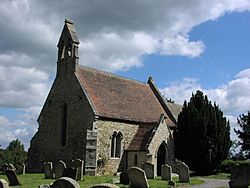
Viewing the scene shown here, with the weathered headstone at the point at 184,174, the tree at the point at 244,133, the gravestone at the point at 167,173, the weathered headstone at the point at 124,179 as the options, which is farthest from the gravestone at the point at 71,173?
the tree at the point at 244,133

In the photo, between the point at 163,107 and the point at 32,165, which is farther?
the point at 163,107

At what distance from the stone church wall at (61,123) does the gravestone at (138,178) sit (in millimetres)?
13477

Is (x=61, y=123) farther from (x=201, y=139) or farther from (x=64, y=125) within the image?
(x=201, y=139)

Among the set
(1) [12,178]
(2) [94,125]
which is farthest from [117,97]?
(1) [12,178]

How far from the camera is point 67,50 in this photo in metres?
37.6

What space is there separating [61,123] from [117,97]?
624 centimetres

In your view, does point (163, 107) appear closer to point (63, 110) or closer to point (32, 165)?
point (63, 110)

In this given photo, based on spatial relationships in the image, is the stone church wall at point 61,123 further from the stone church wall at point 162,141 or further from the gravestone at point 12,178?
the gravestone at point 12,178

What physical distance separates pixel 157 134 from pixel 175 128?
6.08 metres

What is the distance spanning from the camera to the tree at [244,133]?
49.8 m

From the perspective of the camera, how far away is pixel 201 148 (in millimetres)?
37562

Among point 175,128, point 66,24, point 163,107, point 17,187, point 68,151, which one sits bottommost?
point 17,187

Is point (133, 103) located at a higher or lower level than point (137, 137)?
higher

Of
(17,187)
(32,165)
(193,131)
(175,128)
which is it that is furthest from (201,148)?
(17,187)
